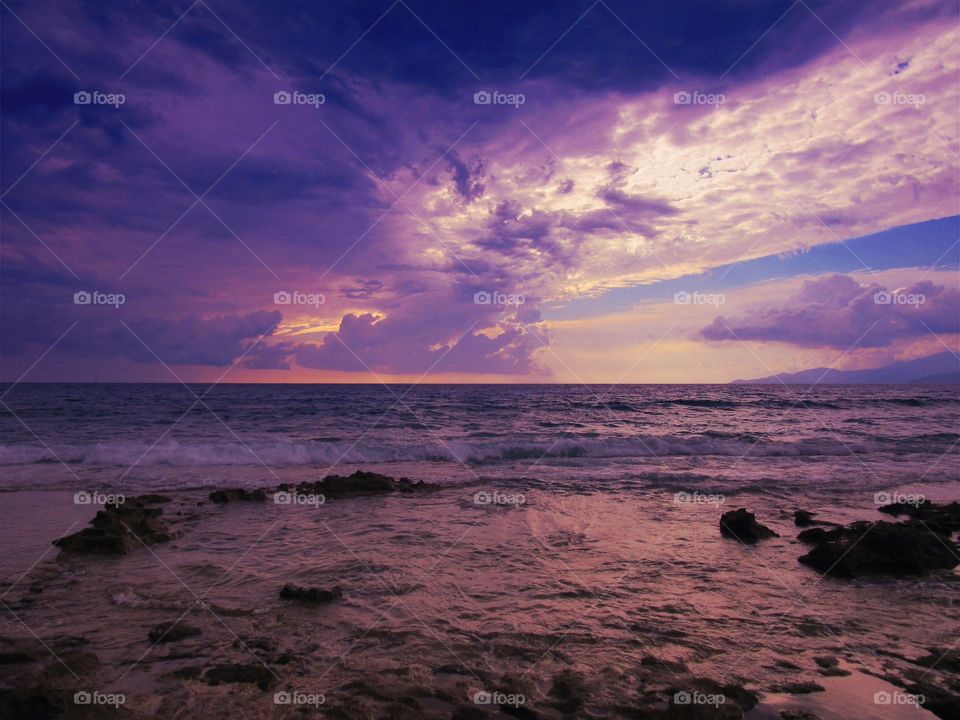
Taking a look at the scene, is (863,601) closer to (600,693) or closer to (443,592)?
(600,693)

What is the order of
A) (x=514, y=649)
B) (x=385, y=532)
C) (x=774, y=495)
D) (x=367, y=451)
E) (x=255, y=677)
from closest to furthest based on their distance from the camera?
1. (x=255, y=677)
2. (x=514, y=649)
3. (x=385, y=532)
4. (x=774, y=495)
5. (x=367, y=451)

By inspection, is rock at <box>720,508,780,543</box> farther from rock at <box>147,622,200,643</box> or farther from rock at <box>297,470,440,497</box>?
rock at <box>147,622,200,643</box>

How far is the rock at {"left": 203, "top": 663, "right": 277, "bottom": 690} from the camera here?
5.01m

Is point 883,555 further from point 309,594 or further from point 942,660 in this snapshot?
point 309,594

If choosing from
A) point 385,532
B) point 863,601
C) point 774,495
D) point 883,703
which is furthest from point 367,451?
point 883,703

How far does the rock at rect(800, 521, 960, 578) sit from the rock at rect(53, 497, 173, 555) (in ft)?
37.1

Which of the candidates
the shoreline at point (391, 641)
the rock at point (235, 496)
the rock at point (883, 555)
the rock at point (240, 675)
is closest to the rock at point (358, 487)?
the rock at point (235, 496)

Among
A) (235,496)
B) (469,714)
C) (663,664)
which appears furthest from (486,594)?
(235,496)

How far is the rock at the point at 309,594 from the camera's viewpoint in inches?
277

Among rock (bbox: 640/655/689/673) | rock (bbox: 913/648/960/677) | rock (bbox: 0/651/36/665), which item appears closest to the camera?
rock (bbox: 0/651/36/665)

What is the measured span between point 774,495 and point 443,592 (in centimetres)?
1142

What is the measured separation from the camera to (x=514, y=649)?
5.78 m

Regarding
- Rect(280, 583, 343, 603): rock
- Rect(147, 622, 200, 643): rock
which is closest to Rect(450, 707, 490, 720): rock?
Rect(280, 583, 343, 603): rock

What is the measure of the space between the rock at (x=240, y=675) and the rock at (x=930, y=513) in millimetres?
12333
